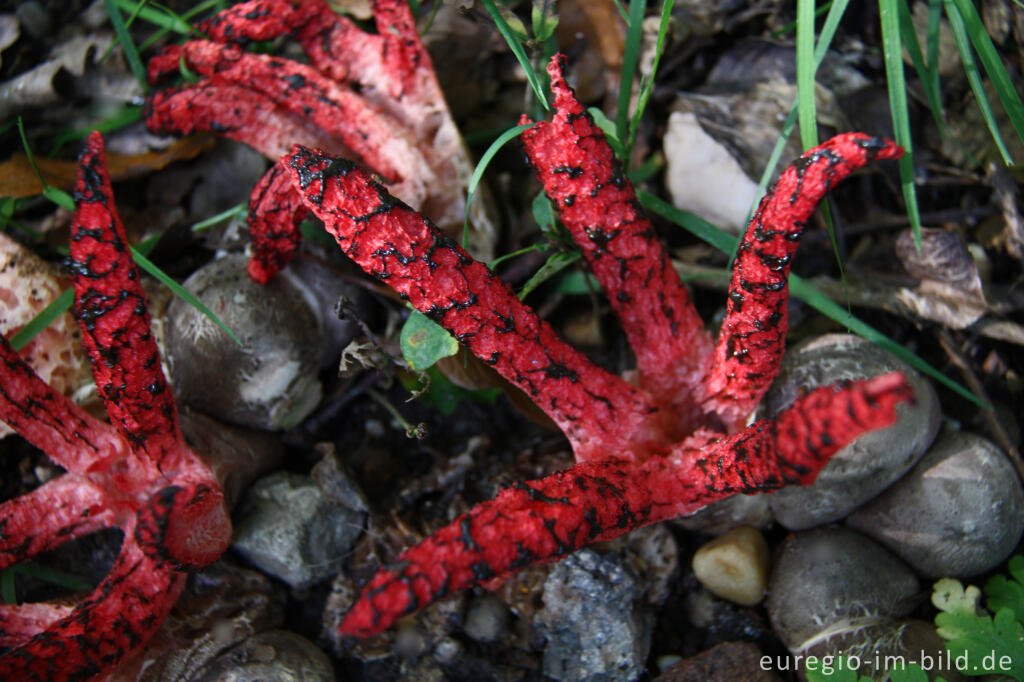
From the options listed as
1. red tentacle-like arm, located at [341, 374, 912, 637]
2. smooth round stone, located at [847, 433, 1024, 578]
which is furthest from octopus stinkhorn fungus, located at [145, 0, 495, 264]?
smooth round stone, located at [847, 433, 1024, 578]

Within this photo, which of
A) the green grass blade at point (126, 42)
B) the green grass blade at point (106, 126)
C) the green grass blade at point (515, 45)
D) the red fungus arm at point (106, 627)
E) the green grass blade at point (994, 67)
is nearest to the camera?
the red fungus arm at point (106, 627)

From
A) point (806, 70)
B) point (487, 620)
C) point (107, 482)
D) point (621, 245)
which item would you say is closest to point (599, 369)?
point (621, 245)

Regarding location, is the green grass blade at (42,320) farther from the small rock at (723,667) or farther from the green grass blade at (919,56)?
the green grass blade at (919,56)

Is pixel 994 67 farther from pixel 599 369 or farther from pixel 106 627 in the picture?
pixel 106 627

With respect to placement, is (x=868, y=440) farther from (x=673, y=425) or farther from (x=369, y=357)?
(x=369, y=357)

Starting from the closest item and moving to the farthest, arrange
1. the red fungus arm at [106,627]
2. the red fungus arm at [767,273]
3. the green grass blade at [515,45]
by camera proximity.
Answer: the red fungus arm at [767,273] < the red fungus arm at [106,627] < the green grass blade at [515,45]

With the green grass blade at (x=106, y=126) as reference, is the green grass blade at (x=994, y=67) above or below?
above

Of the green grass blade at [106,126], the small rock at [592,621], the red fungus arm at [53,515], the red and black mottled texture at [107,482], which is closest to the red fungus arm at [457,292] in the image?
the small rock at [592,621]
